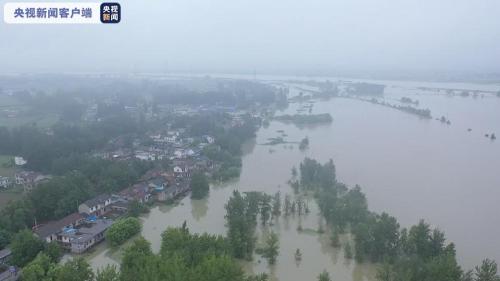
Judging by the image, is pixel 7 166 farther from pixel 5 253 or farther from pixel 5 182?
pixel 5 253

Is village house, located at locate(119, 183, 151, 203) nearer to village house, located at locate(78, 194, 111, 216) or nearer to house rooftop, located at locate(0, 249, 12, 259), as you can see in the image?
village house, located at locate(78, 194, 111, 216)

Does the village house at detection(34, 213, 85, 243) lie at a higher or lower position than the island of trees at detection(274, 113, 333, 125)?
lower

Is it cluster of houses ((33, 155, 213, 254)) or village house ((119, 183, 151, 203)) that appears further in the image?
village house ((119, 183, 151, 203))

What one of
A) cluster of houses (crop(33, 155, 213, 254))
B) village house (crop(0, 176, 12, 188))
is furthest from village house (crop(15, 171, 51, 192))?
cluster of houses (crop(33, 155, 213, 254))

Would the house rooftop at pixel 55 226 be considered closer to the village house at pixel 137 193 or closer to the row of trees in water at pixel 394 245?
the village house at pixel 137 193

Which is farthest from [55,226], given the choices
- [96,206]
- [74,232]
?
[96,206]

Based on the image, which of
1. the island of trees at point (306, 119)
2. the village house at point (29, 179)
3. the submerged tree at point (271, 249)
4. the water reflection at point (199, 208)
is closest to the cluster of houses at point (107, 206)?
the water reflection at point (199, 208)
